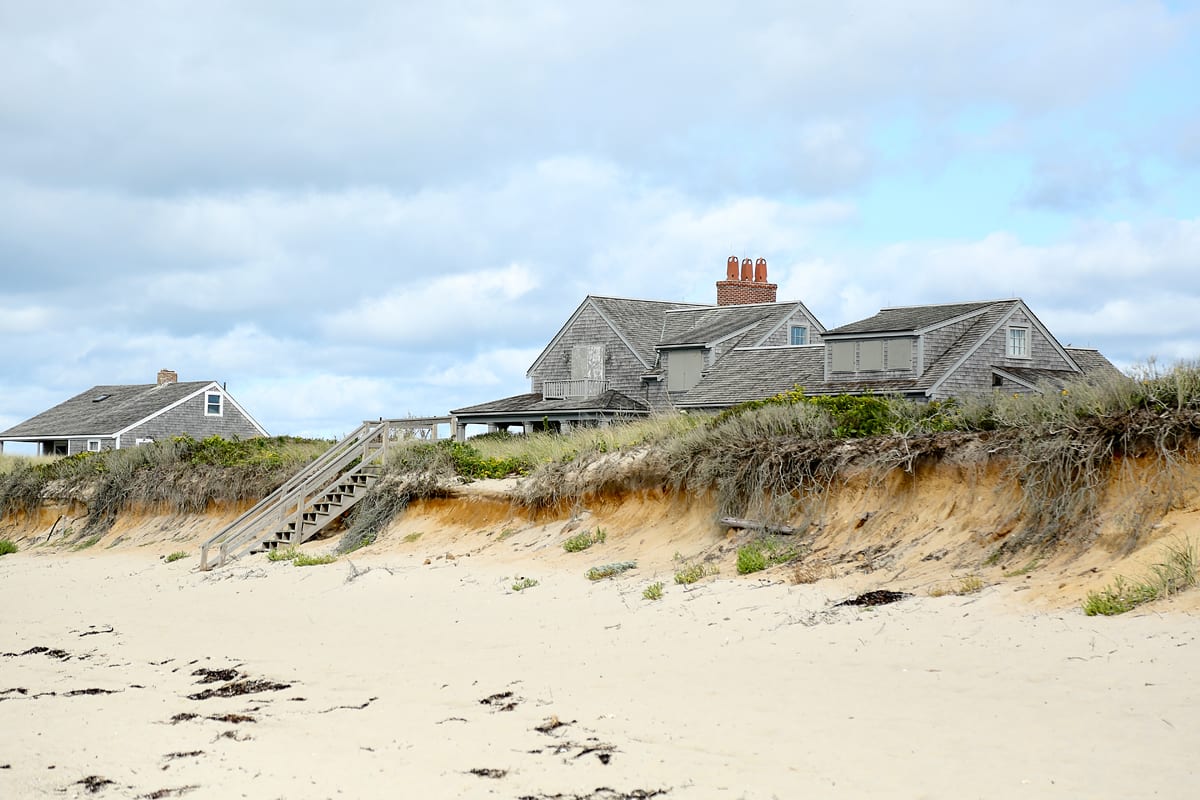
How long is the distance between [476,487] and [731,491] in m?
7.01

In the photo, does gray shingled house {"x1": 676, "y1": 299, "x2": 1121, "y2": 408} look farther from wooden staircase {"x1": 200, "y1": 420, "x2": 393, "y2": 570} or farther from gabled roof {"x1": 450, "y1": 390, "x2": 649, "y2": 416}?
wooden staircase {"x1": 200, "y1": 420, "x2": 393, "y2": 570}

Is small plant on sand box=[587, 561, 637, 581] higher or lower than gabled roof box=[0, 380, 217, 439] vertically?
lower

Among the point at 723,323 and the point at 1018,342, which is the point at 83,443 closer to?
the point at 723,323

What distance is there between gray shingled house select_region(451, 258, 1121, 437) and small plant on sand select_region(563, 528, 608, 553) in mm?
16697

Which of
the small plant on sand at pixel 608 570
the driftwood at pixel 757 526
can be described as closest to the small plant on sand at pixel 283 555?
the small plant on sand at pixel 608 570

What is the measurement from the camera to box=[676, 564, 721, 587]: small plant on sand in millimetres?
15852

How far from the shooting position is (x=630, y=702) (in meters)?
11.1

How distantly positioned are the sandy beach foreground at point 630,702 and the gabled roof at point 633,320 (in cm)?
3356

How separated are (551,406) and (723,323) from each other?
25.8 ft

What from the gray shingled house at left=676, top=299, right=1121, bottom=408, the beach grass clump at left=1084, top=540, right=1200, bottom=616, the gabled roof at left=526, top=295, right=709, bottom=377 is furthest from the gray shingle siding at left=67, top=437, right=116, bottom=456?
the beach grass clump at left=1084, top=540, right=1200, bottom=616

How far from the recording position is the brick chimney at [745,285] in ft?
175

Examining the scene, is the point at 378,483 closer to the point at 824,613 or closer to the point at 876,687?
the point at 824,613

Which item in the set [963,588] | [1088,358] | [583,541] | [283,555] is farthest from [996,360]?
[963,588]

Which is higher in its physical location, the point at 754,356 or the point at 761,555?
the point at 754,356
